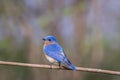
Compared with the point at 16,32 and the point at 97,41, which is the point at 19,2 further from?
the point at 97,41

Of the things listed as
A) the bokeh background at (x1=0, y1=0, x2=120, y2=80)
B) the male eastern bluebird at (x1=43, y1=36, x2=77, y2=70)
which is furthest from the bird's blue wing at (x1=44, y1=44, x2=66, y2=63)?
the bokeh background at (x1=0, y1=0, x2=120, y2=80)

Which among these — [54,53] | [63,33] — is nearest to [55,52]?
[54,53]

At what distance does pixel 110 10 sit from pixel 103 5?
0.25m

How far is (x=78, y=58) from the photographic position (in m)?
5.70

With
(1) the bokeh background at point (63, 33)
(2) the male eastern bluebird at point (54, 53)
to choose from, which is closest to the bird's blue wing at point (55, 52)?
(2) the male eastern bluebird at point (54, 53)

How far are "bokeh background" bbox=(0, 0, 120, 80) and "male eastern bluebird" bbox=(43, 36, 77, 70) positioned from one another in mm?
1544

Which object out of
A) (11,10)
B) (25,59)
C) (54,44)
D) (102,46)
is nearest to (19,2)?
(11,10)

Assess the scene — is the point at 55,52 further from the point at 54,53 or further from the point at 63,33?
the point at 63,33

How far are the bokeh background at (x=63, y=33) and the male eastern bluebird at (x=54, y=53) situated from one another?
154 centimetres

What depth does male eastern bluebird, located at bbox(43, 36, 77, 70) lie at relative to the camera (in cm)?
365

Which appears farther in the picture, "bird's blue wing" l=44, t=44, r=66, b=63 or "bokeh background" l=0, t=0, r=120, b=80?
"bokeh background" l=0, t=0, r=120, b=80

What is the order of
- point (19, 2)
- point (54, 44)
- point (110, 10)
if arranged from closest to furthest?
point (54, 44) → point (110, 10) → point (19, 2)

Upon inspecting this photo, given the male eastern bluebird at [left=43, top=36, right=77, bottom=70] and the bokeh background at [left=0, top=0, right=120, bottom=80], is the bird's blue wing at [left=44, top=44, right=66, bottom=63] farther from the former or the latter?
the bokeh background at [left=0, top=0, right=120, bottom=80]

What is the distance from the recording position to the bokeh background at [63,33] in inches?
223
